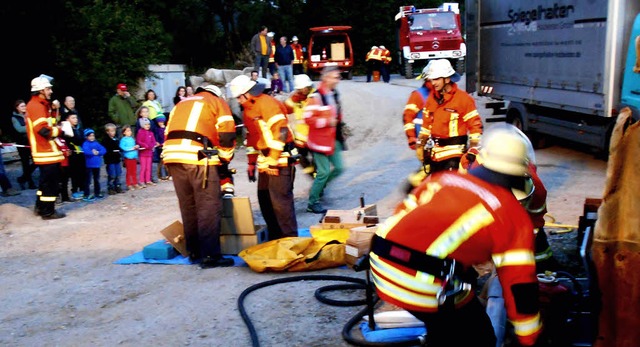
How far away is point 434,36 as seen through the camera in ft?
82.1

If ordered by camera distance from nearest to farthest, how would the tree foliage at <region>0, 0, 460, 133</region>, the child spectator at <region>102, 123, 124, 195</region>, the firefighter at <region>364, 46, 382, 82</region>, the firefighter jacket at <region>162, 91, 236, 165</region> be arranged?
the firefighter jacket at <region>162, 91, 236, 165</region>, the child spectator at <region>102, 123, 124, 195</region>, the tree foliage at <region>0, 0, 460, 133</region>, the firefighter at <region>364, 46, 382, 82</region>

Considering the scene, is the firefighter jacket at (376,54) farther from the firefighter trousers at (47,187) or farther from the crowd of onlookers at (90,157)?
the firefighter trousers at (47,187)

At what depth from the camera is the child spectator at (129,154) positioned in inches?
452

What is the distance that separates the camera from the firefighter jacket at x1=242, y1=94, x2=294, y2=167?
7.25m

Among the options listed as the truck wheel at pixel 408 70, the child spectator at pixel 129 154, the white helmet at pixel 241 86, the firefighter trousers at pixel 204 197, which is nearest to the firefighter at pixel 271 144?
the white helmet at pixel 241 86

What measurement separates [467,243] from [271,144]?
13.9ft

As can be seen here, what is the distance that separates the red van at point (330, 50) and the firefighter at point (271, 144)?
71.5 feet

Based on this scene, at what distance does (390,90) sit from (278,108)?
53.2 feet

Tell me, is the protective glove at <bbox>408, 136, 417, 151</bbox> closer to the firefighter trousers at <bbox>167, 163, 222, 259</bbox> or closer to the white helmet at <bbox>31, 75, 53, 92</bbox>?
the firefighter trousers at <bbox>167, 163, 222, 259</bbox>

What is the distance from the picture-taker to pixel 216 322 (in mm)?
5438

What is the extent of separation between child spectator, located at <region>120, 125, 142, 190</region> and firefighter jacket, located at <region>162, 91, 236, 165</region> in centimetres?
485

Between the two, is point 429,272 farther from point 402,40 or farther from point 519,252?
point 402,40

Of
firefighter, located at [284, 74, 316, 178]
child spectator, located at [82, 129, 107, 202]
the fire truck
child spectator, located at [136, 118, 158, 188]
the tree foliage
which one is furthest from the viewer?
the fire truck

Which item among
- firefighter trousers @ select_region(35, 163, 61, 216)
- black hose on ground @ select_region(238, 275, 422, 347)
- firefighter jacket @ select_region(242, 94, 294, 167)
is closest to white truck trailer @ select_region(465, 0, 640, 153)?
firefighter jacket @ select_region(242, 94, 294, 167)
